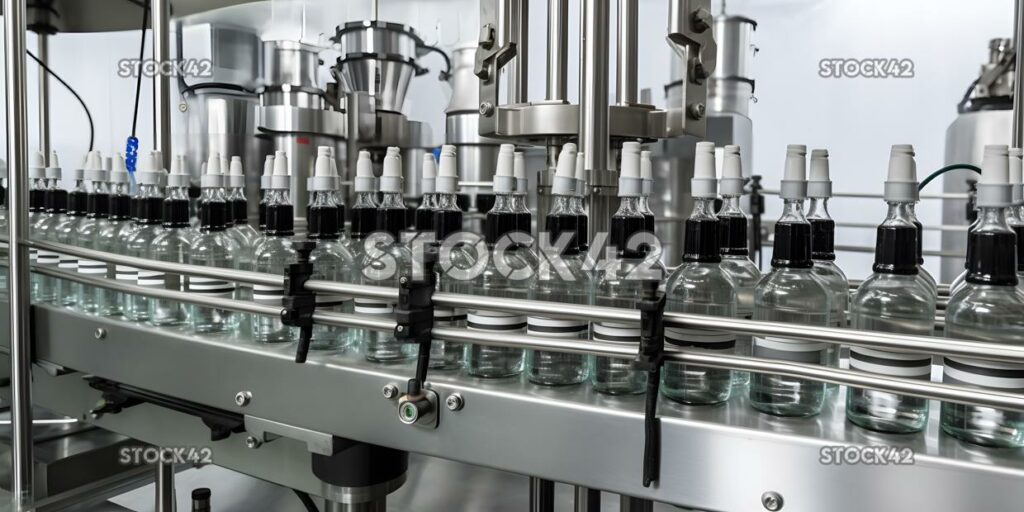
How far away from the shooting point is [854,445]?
1.55 ft

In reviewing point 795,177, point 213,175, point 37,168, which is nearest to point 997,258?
point 795,177

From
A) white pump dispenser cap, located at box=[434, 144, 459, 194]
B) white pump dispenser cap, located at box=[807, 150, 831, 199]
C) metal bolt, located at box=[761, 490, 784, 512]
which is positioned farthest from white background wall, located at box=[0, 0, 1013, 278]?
metal bolt, located at box=[761, 490, 784, 512]

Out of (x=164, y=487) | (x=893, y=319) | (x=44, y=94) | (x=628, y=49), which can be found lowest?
(x=164, y=487)

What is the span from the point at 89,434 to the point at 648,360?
137 cm

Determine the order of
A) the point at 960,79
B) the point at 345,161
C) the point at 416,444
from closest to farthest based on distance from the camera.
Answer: the point at 416,444, the point at 345,161, the point at 960,79

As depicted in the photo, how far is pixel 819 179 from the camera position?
0.55 m

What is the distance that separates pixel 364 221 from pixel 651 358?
0.39m

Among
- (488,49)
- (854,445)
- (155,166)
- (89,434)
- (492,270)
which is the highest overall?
(488,49)

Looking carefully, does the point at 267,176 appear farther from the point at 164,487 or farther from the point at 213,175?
the point at 164,487

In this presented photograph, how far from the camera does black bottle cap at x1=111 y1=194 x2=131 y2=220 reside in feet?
3.45

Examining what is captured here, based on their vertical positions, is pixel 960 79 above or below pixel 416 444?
above

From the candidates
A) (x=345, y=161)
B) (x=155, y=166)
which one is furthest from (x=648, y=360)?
(x=345, y=161)

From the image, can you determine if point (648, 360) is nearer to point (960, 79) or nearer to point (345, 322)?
point (345, 322)

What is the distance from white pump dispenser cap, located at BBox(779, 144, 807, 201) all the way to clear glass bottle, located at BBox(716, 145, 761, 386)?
1.5 inches
